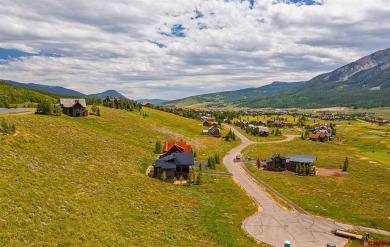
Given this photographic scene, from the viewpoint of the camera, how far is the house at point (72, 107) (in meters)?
108

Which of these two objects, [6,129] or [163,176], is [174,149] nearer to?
Result: [163,176]

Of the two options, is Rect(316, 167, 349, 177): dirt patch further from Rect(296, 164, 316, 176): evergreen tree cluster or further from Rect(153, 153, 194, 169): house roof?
Rect(153, 153, 194, 169): house roof

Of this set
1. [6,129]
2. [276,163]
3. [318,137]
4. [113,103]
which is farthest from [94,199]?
[318,137]

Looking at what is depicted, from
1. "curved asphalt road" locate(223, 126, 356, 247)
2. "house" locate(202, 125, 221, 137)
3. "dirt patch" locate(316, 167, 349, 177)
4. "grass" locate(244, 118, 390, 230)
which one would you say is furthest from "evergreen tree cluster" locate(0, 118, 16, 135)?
"house" locate(202, 125, 221, 137)

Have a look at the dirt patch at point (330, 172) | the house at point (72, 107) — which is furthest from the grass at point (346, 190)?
Result: the house at point (72, 107)

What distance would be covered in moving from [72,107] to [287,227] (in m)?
85.1

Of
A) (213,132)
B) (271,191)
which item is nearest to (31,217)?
(271,191)

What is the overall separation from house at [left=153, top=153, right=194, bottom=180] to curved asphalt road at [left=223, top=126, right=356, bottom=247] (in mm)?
20862

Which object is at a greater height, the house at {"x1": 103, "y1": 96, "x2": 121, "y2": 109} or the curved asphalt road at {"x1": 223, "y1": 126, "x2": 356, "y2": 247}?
the house at {"x1": 103, "y1": 96, "x2": 121, "y2": 109}

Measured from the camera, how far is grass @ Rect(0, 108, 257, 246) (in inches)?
1316

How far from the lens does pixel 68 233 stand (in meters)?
32.5

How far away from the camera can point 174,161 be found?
77.7 m

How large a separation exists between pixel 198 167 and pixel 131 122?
2149 inches

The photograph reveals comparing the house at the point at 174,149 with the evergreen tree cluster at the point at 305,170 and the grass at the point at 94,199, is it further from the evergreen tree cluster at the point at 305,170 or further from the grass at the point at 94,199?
the evergreen tree cluster at the point at 305,170
